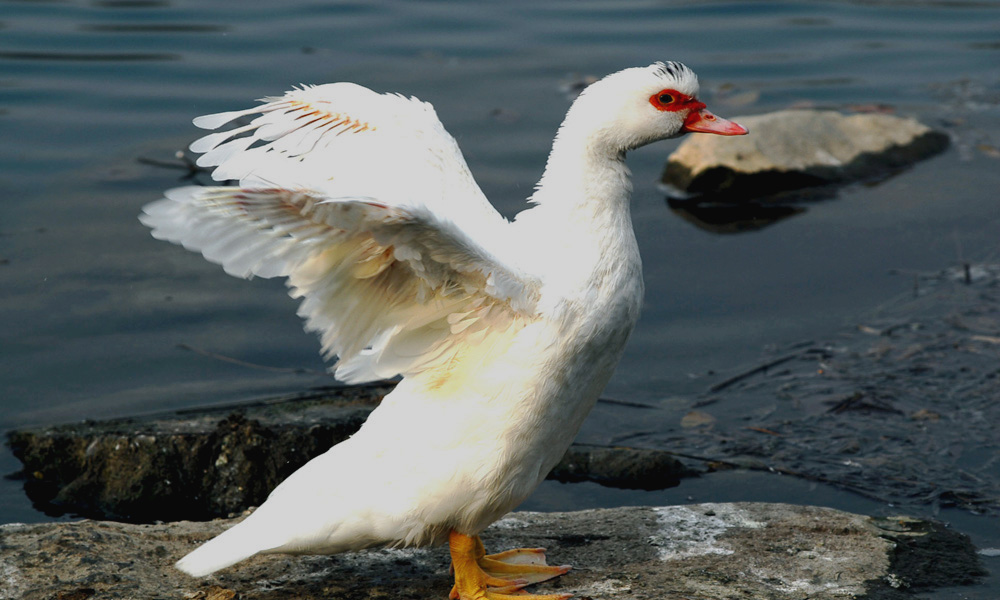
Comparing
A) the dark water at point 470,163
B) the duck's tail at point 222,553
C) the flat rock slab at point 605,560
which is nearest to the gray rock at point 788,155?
the dark water at point 470,163

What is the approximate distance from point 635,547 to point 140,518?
250 cm

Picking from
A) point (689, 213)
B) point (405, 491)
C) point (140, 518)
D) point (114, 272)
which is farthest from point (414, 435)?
point (689, 213)

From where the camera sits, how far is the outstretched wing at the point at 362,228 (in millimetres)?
3670

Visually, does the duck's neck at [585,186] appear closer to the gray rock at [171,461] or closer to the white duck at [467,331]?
the white duck at [467,331]

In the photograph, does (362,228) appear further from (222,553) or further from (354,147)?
(222,553)

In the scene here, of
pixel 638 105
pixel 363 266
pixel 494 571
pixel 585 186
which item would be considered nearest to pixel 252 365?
pixel 494 571

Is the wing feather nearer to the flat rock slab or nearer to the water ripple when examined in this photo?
the flat rock slab

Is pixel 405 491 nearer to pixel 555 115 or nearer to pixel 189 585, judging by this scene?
pixel 189 585

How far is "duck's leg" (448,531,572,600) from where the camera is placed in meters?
4.45

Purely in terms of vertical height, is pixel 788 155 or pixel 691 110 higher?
pixel 691 110

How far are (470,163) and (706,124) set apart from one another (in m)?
5.13

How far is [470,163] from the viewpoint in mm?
9633

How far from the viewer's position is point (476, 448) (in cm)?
424

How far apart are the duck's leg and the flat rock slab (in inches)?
2.7
